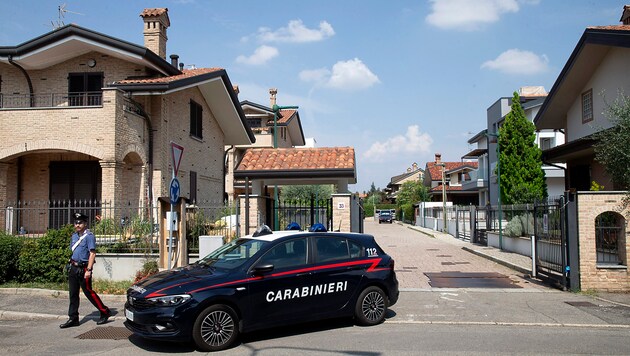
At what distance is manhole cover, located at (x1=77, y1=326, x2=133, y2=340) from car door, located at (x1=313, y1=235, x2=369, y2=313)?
301cm

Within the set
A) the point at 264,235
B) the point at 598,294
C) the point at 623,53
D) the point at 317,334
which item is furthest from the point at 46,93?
the point at 623,53

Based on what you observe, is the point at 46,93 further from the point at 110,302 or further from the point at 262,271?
the point at 262,271

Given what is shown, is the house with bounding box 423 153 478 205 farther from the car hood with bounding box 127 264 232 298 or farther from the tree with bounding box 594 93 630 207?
the car hood with bounding box 127 264 232 298

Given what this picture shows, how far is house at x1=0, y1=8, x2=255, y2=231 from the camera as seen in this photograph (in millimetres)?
15367

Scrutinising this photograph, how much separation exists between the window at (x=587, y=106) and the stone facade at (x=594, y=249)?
8.42 meters

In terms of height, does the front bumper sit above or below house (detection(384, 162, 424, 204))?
below

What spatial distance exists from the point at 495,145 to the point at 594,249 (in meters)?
33.2

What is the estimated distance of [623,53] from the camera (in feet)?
53.0

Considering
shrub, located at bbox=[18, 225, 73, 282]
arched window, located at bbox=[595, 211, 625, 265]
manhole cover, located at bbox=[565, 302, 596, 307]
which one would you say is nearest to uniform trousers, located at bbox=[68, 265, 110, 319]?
shrub, located at bbox=[18, 225, 73, 282]

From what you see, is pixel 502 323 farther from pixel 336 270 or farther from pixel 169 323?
pixel 169 323

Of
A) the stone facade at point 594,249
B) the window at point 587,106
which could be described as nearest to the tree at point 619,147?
the stone facade at point 594,249

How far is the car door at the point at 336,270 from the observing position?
26.0 ft

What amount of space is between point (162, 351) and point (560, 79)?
1708cm

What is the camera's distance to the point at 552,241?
40.3ft
